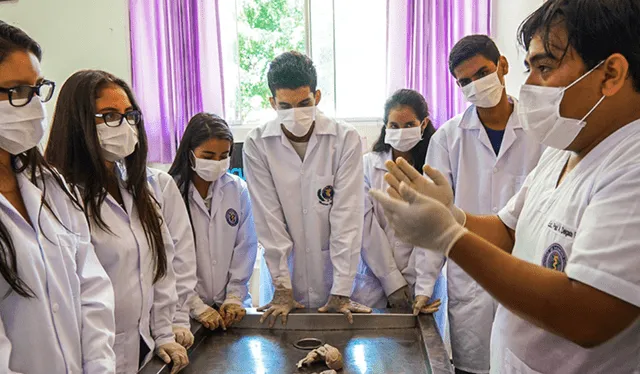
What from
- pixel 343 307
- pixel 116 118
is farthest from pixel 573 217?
pixel 116 118

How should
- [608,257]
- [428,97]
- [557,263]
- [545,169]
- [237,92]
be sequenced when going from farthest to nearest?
[237,92]
[428,97]
[545,169]
[557,263]
[608,257]

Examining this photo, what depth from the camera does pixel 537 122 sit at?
1123 millimetres

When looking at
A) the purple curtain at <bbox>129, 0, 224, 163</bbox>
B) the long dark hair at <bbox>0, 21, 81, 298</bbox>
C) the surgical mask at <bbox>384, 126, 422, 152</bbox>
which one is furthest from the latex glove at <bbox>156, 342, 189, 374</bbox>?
the purple curtain at <bbox>129, 0, 224, 163</bbox>

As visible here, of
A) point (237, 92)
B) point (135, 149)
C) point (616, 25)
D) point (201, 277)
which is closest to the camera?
point (616, 25)

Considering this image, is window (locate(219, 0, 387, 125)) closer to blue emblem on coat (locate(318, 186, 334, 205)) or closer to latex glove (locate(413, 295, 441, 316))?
blue emblem on coat (locate(318, 186, 334, 205))

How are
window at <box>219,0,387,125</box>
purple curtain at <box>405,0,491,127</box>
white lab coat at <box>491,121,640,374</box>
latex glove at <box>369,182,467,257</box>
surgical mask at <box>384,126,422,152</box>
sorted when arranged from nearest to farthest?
white lab coat at <box>491,121,640,374</box> → latex glove at <box>369,182,467,257</box> → surgical mask at <box>384,126,422,152</box> → purple curtain at <box>405,0,491,127</box> → window at <box>219,0,387,125</box>

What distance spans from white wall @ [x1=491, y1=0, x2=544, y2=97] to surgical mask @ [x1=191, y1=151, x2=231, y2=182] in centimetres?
210

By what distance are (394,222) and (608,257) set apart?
397 mm

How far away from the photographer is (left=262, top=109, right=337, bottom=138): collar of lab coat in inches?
87.3

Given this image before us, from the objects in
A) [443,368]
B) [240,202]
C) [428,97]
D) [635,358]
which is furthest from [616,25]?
[428,97]

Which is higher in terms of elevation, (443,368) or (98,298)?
(98,298)

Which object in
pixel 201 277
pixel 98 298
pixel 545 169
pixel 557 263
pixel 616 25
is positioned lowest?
pixel 201 277

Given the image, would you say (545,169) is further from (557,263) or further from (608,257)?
(608,257)

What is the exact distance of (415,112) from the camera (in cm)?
235
